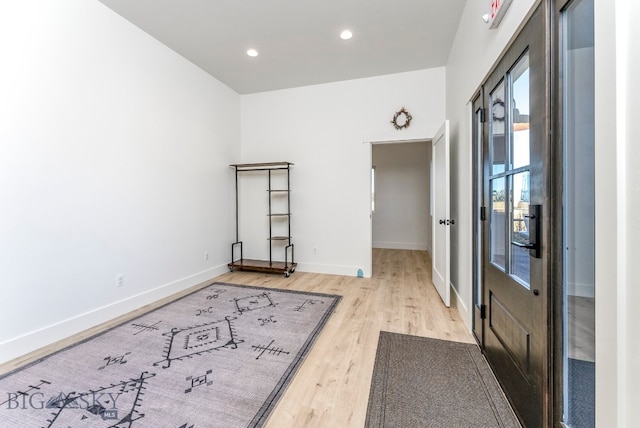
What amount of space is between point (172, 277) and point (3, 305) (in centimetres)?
150

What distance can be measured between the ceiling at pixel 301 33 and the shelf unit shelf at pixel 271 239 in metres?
1.34

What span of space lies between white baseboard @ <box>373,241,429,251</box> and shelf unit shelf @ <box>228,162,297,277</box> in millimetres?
2975

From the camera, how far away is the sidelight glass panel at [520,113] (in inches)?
54.2

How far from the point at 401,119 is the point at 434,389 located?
3.39 m

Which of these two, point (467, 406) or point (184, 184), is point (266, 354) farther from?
point (184, 184)

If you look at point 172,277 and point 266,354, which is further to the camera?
point 172,277

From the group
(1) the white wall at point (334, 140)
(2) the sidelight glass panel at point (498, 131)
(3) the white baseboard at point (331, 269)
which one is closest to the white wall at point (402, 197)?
(1) the white wall at point (334, 140)

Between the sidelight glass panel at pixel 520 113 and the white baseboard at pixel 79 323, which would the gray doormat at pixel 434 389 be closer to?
the sidelight glass panel at pixel 520 113

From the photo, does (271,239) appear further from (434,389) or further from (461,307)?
(434,389)

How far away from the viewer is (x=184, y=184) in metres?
3.55

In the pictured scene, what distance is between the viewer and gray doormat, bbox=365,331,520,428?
140cm

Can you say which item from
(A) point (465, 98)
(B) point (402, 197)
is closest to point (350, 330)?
(A) point (465, 98)

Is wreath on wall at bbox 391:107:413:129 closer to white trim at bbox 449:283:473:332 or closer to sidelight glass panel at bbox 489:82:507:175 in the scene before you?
sidelight glass panel at bbox 489:82:507:175

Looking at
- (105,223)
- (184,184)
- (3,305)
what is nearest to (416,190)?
(184,184)
